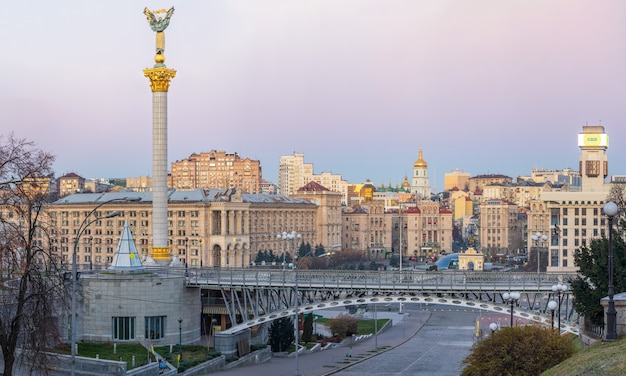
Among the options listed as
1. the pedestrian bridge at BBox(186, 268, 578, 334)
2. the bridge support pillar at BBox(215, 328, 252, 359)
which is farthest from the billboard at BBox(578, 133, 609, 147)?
the bridge support pillar at BBox(215, 328, 252, 359)

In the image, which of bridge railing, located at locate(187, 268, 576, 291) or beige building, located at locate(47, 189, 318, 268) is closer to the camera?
bridge railing, located at locate(187, 268, 576, 291)

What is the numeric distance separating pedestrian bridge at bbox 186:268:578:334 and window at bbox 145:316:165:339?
135 inches

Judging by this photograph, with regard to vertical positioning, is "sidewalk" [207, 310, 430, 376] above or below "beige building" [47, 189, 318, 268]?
below

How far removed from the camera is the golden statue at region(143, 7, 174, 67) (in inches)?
3127

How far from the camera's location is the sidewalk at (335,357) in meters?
68.5

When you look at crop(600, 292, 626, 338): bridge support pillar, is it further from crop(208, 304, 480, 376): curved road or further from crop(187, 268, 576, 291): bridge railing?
crop(208, 304, 480, 376): curved road

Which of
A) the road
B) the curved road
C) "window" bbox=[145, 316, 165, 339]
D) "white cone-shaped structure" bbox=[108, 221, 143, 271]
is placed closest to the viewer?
"window" bbox=[145, 316, 165, 339]

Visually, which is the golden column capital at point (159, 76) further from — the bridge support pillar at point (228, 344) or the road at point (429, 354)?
the road at point (429, 354)

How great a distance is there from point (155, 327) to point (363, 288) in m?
13.5

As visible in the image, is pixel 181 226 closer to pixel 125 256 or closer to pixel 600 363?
pixel 125 256

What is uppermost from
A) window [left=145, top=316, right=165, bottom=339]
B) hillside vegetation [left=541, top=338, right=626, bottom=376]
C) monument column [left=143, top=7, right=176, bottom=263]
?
monument column [left=143, top=7, right=176, bottom=263]

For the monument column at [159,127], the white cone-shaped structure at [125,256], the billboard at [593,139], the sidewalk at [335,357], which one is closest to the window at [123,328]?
the white cone-shaped structure at [125,256]

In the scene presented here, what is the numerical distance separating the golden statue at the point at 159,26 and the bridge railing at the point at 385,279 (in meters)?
16.1

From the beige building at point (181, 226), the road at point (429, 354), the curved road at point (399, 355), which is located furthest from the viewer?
the beige building at point (181, 226)
